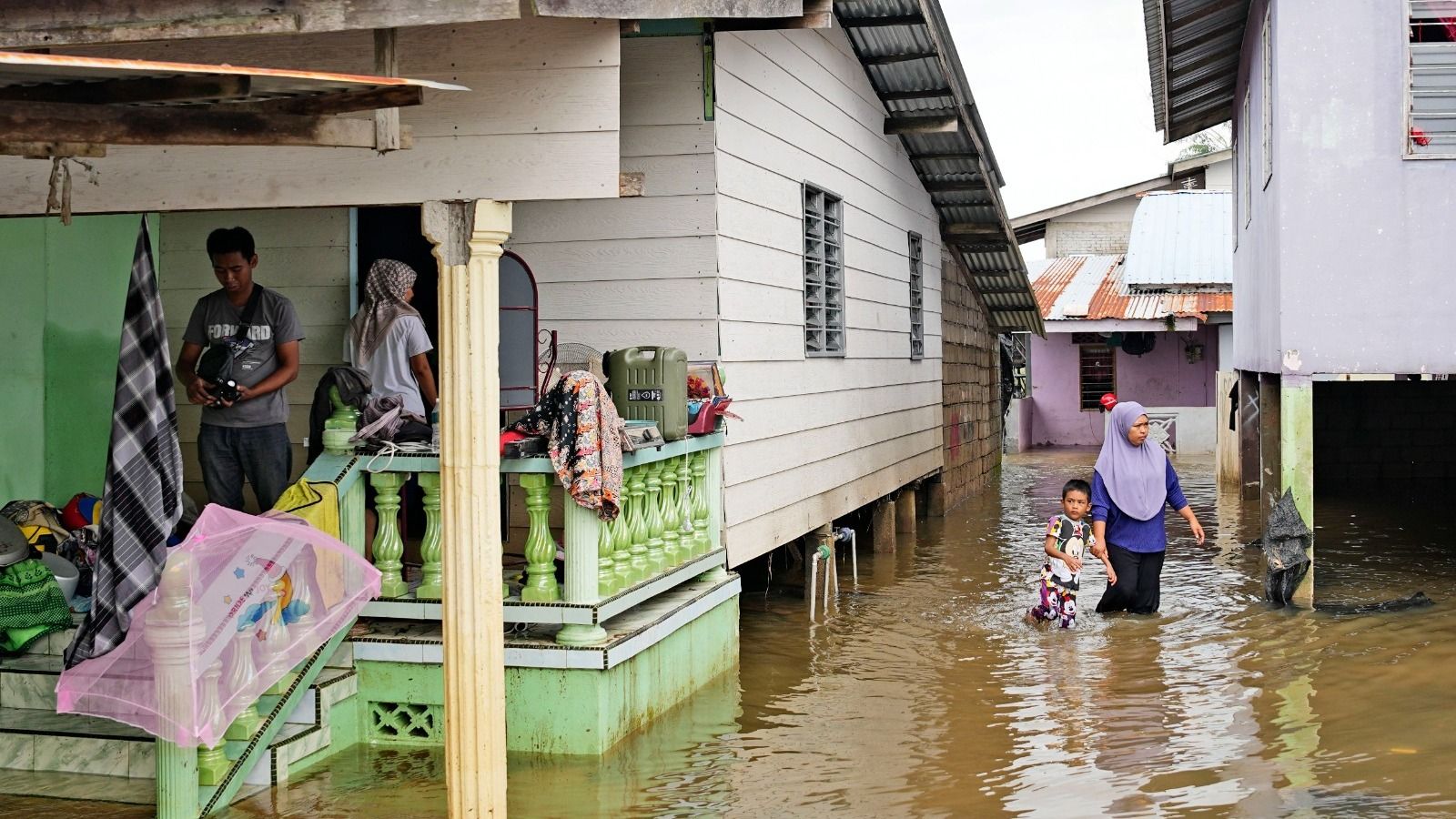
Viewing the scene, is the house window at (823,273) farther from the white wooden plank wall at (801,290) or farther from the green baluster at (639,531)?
the green baluster at (639,531)

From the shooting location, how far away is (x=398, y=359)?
8.47 m

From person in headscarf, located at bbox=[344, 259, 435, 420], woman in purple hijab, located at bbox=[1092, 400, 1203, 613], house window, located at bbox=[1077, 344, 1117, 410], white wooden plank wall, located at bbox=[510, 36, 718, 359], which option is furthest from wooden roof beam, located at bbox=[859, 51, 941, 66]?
house window, located at bbox=[1077, 344, 1117, 410]

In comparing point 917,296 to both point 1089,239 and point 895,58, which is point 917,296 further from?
point 1089,239

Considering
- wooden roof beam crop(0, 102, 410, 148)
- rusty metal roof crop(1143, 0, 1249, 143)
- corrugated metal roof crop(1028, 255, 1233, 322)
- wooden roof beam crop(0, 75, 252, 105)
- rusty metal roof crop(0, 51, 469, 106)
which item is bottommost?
wooden roof beam crop(0, 102, 410, 148)

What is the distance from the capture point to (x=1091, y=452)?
27.6m

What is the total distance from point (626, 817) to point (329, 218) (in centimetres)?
457

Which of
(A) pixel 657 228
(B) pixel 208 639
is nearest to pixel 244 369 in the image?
(B) pixel 208 639

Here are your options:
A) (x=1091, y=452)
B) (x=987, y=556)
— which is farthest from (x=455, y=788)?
(x=1091, y=452)

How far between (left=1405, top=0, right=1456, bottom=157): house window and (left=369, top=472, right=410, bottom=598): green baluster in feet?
24.3

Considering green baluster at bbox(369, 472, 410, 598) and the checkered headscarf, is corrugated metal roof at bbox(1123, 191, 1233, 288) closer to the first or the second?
the checkered headscarf

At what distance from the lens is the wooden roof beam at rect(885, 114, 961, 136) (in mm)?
14055

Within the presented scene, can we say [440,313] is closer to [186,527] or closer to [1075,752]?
[186,527]

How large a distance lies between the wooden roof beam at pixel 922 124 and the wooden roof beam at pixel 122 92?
32.5 ft

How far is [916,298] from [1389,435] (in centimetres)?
873
